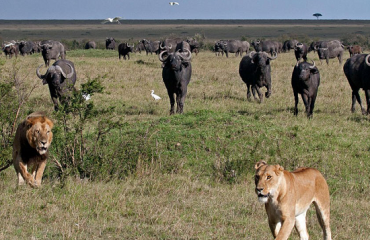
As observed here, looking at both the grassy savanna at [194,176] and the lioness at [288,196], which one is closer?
the lioness at [288,196]

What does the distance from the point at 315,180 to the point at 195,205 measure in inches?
70.1

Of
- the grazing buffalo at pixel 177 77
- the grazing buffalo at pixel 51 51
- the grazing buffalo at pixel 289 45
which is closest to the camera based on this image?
the grazing buffalo at pixel 177 77

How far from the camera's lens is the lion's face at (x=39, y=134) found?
6641 mm

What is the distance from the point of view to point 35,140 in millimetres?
6723

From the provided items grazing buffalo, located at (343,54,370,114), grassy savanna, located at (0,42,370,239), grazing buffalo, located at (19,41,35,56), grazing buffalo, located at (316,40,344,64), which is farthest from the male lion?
grazing buffalo, located at (19,41,35,56)

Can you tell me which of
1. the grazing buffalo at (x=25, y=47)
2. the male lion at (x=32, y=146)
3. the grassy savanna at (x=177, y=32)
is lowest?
the grassy savanna at (x=177, y=32)

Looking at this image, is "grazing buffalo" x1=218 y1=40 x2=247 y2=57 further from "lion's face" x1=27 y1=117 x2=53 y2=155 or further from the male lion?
"lion's face" x1=27 y1=117 x2=53 y2=155

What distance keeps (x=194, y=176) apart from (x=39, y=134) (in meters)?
3.02

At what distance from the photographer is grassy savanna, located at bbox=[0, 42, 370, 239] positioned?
605 cm

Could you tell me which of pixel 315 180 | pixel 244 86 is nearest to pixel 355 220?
pixel 315 180

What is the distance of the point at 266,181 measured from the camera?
191 inches

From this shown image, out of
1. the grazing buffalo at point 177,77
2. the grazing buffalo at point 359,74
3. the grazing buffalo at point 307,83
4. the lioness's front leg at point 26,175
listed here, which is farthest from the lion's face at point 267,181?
the grazing buffalo at point 359,74

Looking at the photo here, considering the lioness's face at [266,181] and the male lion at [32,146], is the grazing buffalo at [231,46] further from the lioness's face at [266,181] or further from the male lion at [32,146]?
the lioness's face at [266,181]

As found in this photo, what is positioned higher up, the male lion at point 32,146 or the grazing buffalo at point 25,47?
the male lion at point 32,146
